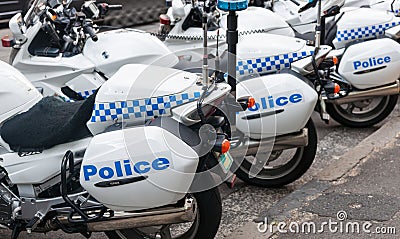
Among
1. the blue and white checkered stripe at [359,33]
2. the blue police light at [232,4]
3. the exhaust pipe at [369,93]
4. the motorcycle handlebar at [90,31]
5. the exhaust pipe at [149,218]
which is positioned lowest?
the exhaust pipe at [369,93]

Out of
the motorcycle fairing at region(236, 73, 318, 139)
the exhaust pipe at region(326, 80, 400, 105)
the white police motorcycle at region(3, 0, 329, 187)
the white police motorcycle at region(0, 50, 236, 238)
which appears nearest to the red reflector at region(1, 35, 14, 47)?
the white police motorcycle at region(3, 0, 329, 187)

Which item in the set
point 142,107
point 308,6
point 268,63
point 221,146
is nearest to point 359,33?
point 308,6

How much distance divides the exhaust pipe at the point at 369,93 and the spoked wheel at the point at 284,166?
1.27 m

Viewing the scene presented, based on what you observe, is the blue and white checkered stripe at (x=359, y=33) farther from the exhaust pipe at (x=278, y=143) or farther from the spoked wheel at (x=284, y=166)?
the exhaust pipe at (x=278, y=143)

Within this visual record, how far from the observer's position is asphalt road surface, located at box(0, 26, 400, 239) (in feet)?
14.9

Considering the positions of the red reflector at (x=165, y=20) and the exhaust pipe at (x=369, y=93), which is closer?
the exhaust pipe at (x=369, y=93)

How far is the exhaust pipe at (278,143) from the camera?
15.4 ft

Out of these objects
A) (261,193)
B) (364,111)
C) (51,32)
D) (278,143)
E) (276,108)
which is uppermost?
(51,32)

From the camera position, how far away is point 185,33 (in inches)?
258

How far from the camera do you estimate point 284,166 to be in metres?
5.03

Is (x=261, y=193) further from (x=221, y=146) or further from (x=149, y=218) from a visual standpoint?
(x=149, y=218)

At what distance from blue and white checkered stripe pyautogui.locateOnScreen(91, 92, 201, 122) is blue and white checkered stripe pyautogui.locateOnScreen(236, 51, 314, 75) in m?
1.52

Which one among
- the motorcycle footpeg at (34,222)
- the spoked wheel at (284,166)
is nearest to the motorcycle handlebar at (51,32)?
the spoked wheel at (284,166)

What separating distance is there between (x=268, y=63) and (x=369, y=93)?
144 cm
